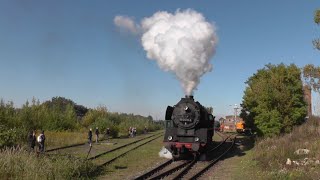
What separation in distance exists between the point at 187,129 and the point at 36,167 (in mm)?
9961

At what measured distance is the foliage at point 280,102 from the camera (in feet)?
92.9

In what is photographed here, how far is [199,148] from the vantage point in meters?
20.3

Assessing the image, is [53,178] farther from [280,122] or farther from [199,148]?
[280,122]

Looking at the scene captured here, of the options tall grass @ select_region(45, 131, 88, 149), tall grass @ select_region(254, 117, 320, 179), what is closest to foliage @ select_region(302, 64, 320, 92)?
tall grass @ select_region(254, 117, 320, 179)

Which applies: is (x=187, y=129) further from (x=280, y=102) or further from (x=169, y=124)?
(x=280, y=102)

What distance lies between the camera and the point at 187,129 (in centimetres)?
2097

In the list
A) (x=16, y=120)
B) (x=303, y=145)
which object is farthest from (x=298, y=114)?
(x=16, y=120)

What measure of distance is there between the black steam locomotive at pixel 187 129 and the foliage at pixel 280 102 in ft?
27.5

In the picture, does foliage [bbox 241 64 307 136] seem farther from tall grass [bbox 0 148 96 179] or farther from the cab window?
tall grass [bbox 0 148 96 179]

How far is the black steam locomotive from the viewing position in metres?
20.6

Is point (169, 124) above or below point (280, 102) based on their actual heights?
below

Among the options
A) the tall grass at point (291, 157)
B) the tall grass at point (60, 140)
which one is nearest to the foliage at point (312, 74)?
the tall grass at point (291, 157)

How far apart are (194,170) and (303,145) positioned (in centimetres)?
637

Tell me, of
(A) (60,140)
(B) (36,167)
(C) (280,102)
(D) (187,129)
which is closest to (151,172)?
(B) (36,167)
